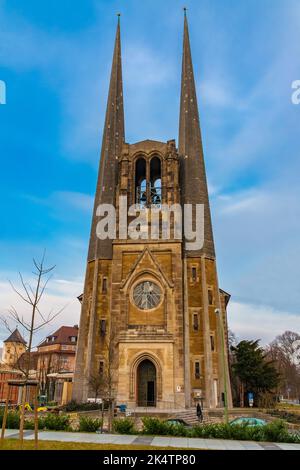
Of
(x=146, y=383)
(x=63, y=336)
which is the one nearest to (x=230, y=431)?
(x=146, y=383)

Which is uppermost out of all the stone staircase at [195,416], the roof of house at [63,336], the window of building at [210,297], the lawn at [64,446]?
the roof of house at [63,336]

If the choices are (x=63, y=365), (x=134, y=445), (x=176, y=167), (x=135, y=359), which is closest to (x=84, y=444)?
(x=134, y=445)

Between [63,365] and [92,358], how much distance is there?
173 ft

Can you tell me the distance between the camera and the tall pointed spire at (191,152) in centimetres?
4781

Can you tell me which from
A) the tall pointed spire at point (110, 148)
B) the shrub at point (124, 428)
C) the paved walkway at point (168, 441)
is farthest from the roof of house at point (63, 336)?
the paved walkway at point (168, 441)

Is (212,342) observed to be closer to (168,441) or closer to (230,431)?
(230,431)

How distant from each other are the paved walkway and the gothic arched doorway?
75.0 feet

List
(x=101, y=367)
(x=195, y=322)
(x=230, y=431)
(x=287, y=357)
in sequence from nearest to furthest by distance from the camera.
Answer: (x=230, y=431)
(x=101, y=367)
(x=195, y=322)
(x=287, y=357)

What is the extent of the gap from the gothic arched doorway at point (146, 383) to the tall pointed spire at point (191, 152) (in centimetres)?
1231

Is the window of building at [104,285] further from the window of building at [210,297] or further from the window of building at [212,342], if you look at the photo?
the window of building at [212,342]

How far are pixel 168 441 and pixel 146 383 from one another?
24.9 meters

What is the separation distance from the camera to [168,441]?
1650 centimetres
